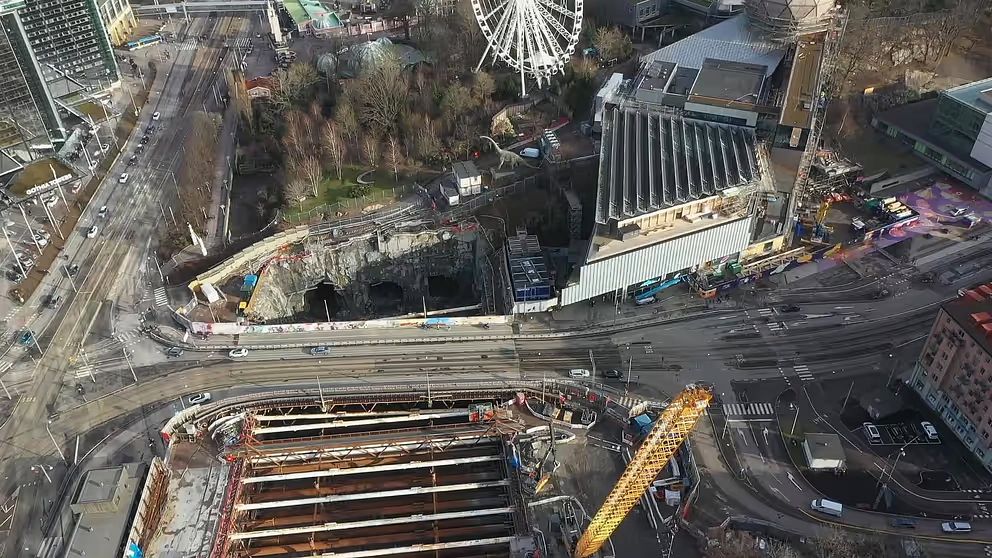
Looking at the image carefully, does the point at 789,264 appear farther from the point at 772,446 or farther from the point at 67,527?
the point at 67,527

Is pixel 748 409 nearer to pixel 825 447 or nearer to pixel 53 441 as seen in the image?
pixel 825 447

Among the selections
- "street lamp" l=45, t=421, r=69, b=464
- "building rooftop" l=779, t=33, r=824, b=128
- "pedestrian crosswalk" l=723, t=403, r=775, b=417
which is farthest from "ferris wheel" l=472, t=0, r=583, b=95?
"street lamp" l=45, t=421, r=69, b=464

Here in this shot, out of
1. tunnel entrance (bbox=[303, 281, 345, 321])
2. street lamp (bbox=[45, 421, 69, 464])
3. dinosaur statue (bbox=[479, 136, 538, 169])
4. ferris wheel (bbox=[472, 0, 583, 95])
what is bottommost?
street lamp (bbox=[45, 421, 69, 464])

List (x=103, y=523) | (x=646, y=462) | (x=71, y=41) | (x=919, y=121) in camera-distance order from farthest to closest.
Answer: (x=71, y=41) → (x=919, y=121) → (x=103, y=523) → (x=646, y=462)

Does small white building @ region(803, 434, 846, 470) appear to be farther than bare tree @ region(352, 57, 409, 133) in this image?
No

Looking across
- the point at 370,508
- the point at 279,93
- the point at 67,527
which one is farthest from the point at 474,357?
the point at 279,93

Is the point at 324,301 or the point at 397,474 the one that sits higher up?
the point at 324,301

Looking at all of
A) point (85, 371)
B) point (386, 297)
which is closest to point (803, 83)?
point (386, 297)

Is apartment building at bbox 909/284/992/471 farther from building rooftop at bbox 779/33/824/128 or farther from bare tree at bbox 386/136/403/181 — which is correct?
bare tree at bbox 386/136/403/181
